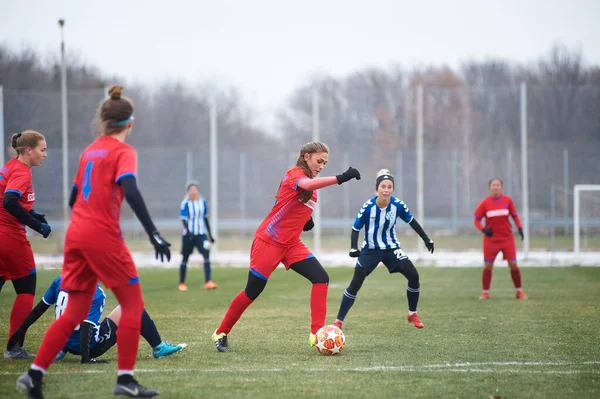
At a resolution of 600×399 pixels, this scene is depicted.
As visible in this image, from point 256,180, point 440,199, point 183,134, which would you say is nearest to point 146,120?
point 183,134

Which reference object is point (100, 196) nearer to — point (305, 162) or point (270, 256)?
Result: point (270, 256)

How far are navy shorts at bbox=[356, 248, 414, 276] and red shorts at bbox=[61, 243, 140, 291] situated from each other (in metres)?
4.60

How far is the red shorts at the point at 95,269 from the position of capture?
219 inches

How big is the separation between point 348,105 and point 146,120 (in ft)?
25.2

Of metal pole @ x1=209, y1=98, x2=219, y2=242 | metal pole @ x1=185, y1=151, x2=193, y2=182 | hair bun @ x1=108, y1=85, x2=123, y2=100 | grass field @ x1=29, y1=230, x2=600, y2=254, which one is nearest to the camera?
hair bun @ x1=108, y1=85, x2=123, y2=100

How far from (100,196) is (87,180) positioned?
17 cm

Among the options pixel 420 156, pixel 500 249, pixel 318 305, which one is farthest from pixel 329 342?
pixel 420 156

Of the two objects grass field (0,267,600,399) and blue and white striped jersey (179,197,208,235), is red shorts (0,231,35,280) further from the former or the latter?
blue and white striped jersey (179,197,208,235)

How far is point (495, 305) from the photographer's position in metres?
12.4

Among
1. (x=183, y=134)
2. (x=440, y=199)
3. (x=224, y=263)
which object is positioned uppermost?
(x=183, y=134)

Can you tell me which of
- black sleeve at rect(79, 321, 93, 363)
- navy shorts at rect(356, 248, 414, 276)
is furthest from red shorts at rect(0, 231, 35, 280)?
navy shorts at rect(356, 248, 414, 276)

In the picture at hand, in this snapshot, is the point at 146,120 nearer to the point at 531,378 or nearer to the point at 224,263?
the point at 224,263

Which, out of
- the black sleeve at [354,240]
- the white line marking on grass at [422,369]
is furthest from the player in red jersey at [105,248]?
the black sleeve at [354,240]

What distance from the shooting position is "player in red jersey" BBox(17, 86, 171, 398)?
5.54 metres
